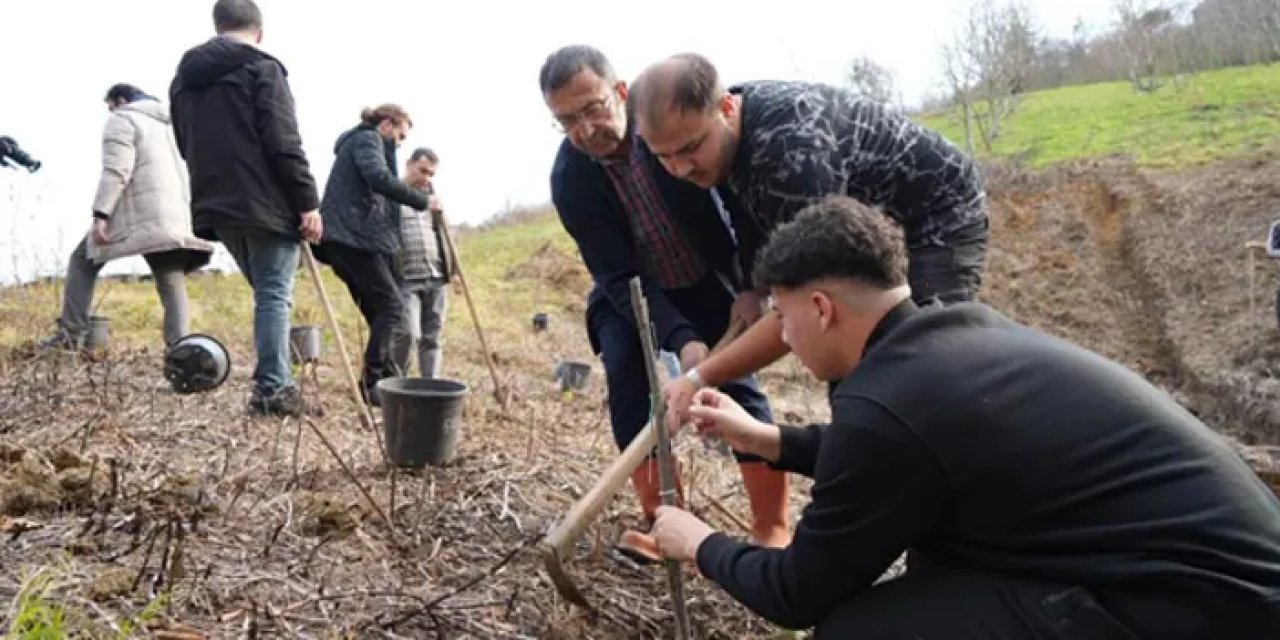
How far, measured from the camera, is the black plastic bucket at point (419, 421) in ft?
11.6

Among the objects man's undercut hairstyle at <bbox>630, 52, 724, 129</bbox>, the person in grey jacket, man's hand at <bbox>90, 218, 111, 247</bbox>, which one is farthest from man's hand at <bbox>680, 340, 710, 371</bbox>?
man's hand at <bbox>90, 218, 111, 247</bbox>

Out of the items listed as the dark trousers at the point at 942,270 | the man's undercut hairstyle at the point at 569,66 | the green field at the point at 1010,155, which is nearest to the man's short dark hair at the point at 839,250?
the dark trousers at the point at 942,270

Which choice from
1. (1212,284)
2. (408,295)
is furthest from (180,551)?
(1212,284)

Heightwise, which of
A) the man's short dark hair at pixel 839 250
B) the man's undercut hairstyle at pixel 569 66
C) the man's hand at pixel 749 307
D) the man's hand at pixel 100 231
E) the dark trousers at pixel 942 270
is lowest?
the man's hand at pixel 749 307

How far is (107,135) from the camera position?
4902mm

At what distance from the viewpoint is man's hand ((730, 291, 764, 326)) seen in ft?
9.12

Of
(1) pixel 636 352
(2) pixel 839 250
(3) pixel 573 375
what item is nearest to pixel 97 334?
(3) pixel 573 375

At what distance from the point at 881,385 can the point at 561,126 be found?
1.42 meters

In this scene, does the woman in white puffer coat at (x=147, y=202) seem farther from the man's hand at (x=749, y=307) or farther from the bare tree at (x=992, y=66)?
the bare tree at (x=992, y=66)

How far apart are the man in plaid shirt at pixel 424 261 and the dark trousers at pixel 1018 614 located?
4.67 meters

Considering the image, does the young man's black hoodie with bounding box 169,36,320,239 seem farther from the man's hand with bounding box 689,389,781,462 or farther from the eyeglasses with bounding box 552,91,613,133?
the man's hand with bounding box 689,389,781,462

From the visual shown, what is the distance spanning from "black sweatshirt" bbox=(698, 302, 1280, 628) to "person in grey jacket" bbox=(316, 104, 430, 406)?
4011 mm

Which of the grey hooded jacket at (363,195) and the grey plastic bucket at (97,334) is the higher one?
the grey hooded jacket at (363,195)

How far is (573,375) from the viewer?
8.27 meters
